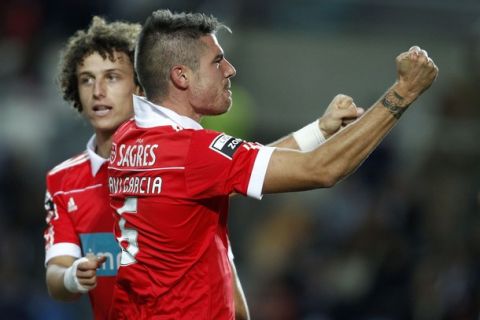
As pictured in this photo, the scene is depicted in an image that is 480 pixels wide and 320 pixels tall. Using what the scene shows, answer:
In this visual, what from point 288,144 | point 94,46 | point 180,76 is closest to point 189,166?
point 180,76

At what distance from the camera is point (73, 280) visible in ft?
16.9

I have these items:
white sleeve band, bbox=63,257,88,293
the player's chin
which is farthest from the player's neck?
white sleeve band, bbox=63,257,88,293

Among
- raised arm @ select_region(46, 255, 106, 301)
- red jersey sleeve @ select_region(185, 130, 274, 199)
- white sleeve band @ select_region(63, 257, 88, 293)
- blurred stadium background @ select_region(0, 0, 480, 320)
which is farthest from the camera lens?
blurred stadium background @ select_region(0, 0, 480, 320)

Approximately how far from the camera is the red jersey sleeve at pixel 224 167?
14.7 ft

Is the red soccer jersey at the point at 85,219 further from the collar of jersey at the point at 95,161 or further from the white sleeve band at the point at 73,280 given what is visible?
the white sleeve band at the point at 73,280

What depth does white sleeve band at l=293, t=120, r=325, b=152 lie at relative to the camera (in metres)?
5.40

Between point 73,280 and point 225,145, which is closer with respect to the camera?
point 225,145

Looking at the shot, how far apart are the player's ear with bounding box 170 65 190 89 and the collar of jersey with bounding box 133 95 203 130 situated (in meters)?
0.13

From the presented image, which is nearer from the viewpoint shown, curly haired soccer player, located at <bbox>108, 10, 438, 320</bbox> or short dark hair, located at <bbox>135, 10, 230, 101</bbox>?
curly haired soccer player, located at <bbox>108, 10, 438, 320</bbox>

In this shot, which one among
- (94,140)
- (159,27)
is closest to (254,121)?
(94,140)

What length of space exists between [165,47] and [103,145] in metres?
1.08

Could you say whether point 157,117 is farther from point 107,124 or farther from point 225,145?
point 107,124

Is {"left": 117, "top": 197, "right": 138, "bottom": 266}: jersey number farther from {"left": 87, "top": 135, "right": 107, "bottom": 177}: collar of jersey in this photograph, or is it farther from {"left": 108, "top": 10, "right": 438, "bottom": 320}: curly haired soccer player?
{"left": 87, "top": 135, "right": 107, "bottom": 177}: collar of jersey

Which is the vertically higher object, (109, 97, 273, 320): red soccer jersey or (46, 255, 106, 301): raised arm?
(109, 97, 273, 320): red soccer jersey
